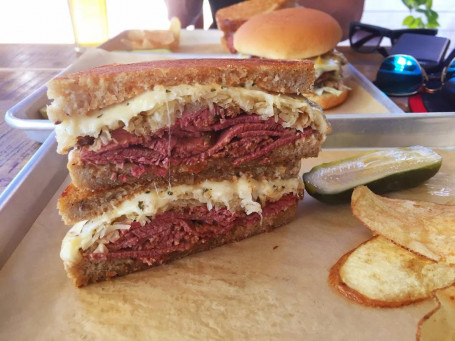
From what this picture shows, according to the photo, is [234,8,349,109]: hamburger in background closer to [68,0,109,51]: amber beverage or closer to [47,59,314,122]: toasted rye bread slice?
[47,59,314,122]: toasted rye bread slice

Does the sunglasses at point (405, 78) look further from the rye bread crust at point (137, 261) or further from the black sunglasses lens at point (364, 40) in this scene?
the rye bread crust at point (137, 261)

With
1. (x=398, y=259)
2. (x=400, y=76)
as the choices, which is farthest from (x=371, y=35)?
(x=398, y=259)

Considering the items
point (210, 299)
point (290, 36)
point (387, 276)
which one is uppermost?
point (290, 36)

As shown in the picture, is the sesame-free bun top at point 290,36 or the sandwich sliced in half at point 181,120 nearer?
the sandwich sliced in half at point 181,120

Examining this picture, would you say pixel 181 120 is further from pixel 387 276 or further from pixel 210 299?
pixel 387 276

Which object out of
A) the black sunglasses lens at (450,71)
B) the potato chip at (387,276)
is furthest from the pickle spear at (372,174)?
the black sunglasses lens at (450,71)

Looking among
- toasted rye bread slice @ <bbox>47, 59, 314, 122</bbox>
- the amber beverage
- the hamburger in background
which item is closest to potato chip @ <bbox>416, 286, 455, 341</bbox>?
toasted rye bread slice @ <bbox>47, 59, 314, 122</bbox>
